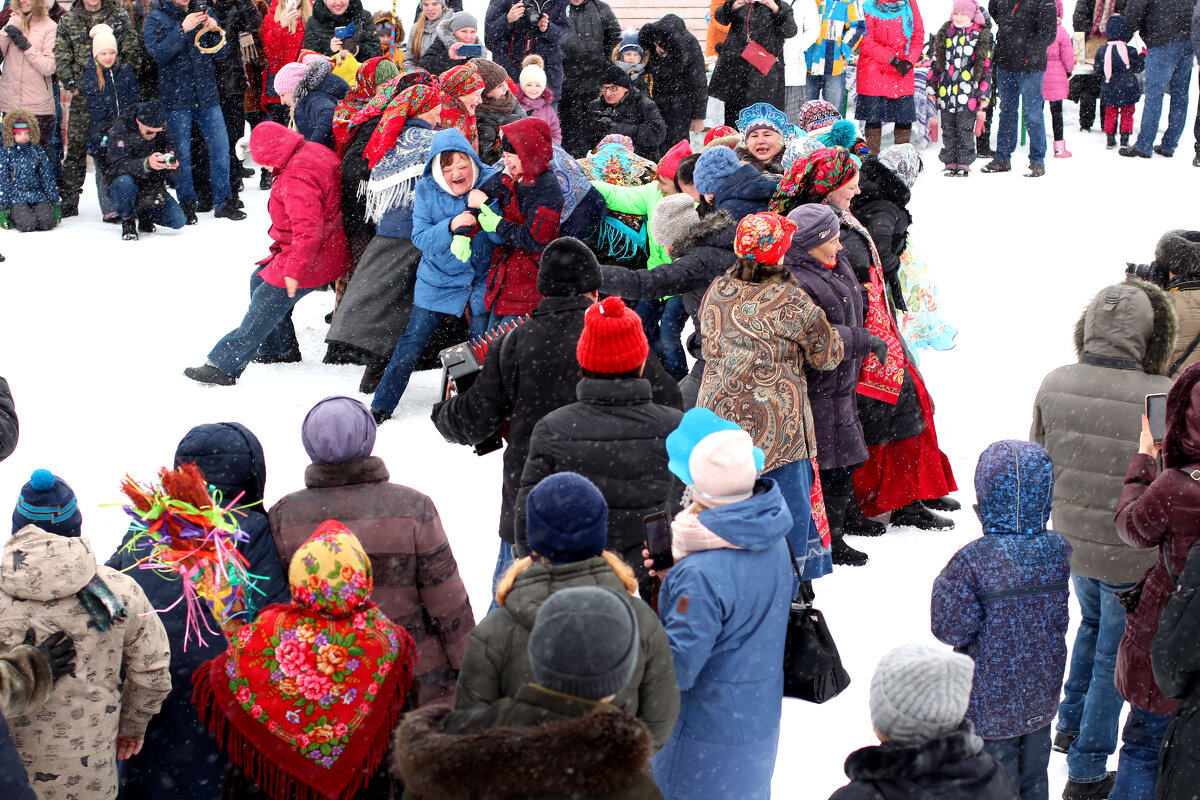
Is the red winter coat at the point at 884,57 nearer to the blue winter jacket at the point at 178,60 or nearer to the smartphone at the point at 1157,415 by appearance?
the blue winter jacket at the point at 178,60

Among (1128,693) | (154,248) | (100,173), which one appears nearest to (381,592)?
(1128,693)

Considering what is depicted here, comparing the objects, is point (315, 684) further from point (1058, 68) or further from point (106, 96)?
point (1058, 68)

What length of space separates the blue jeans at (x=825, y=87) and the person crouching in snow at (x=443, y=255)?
6.93 metres

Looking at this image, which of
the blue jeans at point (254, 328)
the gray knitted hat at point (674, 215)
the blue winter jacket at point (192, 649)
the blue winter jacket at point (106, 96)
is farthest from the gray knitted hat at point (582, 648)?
the blue winter jacket at point (106, 96)

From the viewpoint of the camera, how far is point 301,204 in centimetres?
696

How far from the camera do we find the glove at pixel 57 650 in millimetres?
2947

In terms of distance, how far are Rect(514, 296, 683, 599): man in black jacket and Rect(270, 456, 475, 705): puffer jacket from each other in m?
0.40

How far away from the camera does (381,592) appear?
11.1 ft

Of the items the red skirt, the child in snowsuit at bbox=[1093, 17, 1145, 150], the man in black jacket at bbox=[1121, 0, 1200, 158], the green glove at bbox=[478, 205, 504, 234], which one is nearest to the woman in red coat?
the man in black jacket at bbox=[1121, 0, 1200, 158]

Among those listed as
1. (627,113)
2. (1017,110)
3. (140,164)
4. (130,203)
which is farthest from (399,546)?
(1017,110)

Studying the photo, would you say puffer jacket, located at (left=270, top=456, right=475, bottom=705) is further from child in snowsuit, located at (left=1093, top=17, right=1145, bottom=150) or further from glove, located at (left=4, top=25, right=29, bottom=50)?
child in snowsuit, located at (left=1093, top=17, right=1145, bottom=150)

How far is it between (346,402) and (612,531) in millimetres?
878

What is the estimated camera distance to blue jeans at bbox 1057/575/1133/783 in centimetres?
394

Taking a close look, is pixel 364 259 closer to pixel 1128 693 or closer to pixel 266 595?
pixel 266 595
